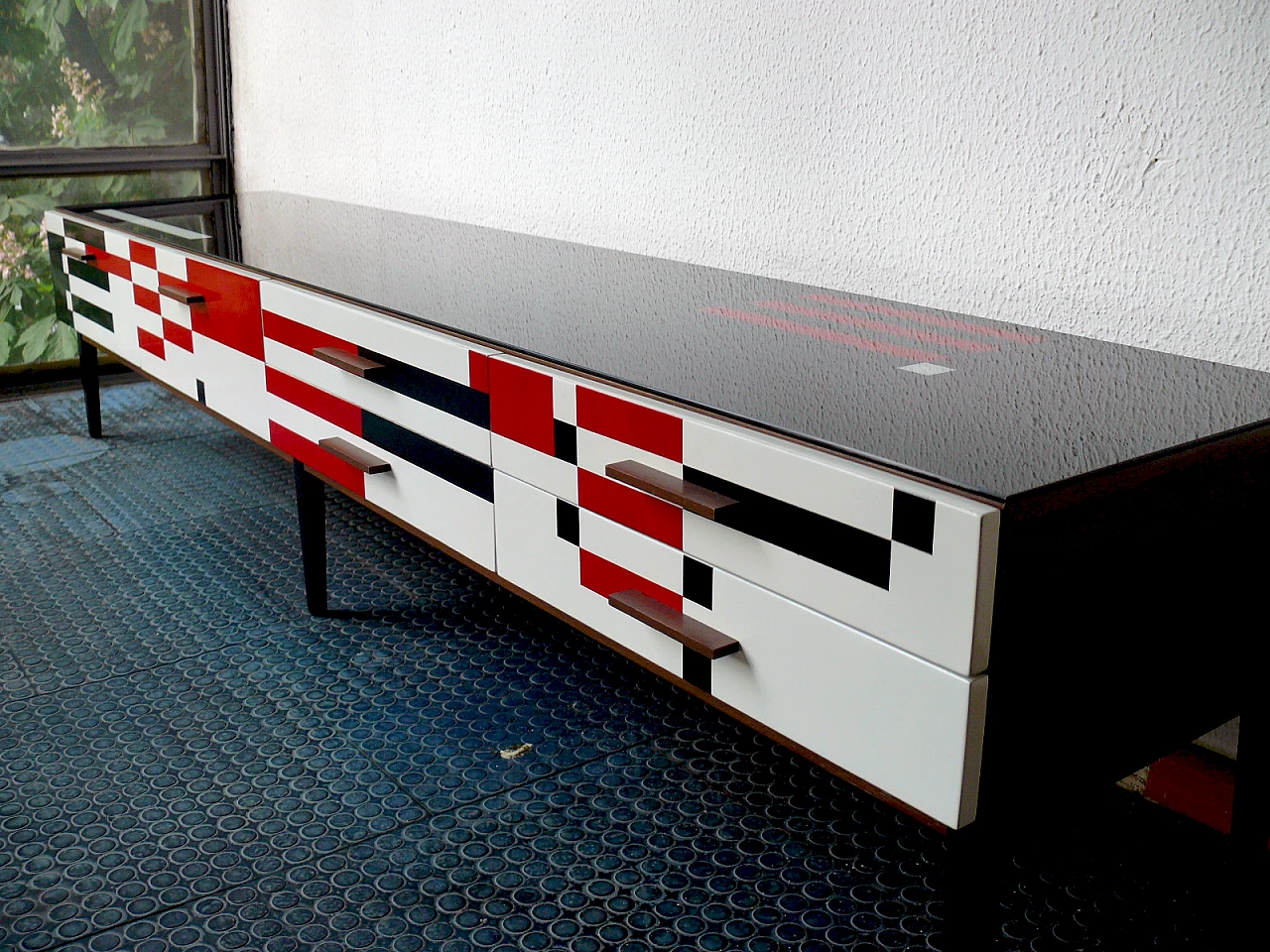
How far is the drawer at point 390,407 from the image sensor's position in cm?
135

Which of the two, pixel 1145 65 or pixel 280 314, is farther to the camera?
pixel 280 314

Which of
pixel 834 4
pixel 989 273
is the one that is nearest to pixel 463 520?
pixel 989 273

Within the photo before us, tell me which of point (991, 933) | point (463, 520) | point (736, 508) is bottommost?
point (991, 933)

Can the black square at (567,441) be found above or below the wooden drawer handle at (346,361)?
below

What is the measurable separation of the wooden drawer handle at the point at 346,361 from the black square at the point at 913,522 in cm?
82

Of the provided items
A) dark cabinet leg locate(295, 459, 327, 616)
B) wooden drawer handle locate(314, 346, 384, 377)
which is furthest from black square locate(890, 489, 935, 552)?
dark cabinet leg locate(295, 459, 327, 616)

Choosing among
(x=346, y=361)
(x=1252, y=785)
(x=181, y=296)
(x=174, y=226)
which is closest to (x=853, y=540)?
(x=1252, y=785)

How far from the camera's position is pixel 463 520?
55.3 inches

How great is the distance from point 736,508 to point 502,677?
2.56 ft

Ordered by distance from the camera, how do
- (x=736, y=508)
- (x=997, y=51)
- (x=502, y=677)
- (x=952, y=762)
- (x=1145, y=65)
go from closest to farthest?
(x=952, y=762) < (x=736, y=508) < (x=1145, y=65) < (x=997, y=51) < (x=502, y=677)

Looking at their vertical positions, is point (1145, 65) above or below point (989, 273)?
above

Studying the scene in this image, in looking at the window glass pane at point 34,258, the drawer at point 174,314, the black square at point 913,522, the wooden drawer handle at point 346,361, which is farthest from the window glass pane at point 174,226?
the black square at point 913,522

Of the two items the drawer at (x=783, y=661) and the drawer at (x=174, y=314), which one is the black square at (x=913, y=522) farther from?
the drawer at (x=174, y=314)

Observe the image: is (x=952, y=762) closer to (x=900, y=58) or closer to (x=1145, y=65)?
(x=1145, y=65)
